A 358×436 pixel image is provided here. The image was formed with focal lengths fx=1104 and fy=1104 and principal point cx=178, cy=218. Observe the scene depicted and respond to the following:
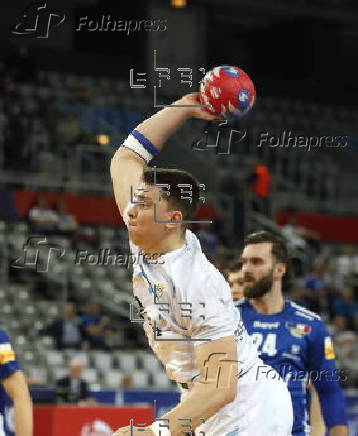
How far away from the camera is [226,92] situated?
4.47m

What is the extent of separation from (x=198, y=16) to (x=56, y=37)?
3334 mm

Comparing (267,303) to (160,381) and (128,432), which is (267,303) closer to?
(128,432)

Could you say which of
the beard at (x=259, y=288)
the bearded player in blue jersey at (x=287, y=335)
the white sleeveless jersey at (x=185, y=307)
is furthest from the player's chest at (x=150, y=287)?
the beard at (x=259, y=288)

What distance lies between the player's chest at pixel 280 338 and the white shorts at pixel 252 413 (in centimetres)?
229

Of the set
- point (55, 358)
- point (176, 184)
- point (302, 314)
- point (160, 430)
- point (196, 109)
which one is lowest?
point (55, 358)

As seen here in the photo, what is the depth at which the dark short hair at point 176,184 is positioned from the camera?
435 centimetres

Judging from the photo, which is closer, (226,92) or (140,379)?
(226,92)

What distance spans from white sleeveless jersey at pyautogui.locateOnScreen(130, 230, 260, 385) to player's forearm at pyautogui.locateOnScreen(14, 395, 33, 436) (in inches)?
69.6

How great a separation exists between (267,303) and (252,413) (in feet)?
8.96

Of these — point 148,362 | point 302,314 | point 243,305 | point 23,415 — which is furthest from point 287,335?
point 148,362

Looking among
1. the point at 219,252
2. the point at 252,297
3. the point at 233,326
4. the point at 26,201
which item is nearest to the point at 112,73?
the point at 26,201

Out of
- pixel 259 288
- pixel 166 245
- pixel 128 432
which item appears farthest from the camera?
pixel 259 288

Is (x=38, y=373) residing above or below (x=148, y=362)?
above

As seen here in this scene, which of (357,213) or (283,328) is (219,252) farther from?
(283,328)
